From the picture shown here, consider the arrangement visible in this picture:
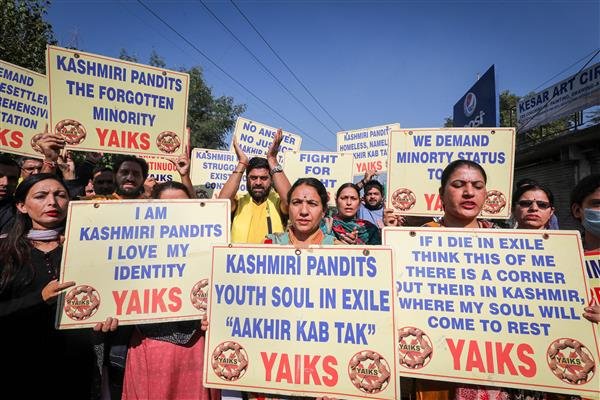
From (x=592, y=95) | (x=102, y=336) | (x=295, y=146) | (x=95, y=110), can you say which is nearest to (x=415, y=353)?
(x=102, y=336)

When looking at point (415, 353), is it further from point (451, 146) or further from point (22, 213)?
point (22, 213)

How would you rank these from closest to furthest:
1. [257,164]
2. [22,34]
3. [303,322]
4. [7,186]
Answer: [303,322] < [7,186] < [257,164] < [22,34]

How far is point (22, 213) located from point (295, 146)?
13.4 ft

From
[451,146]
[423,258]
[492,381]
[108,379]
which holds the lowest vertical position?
[108,379]

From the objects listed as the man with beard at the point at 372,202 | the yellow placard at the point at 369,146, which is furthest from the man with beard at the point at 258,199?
the yellow placard at the point at 369,146

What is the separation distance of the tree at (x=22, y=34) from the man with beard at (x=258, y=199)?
987 centimetres

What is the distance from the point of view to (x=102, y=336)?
258cm

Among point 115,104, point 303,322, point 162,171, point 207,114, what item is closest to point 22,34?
point 162,171

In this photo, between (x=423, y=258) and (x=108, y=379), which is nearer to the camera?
(x=423, y=258)

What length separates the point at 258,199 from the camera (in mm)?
3879

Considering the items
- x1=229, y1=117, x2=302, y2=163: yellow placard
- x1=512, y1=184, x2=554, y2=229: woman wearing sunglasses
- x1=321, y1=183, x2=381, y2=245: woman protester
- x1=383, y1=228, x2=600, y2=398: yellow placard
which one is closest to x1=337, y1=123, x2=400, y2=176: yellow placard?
x1=229, y1=117, x2=302, y2=163: yellow placard

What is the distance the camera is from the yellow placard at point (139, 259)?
2279mm

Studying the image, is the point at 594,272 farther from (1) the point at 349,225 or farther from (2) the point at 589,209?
(1) the point at 349,225

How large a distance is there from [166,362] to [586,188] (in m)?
3.55
